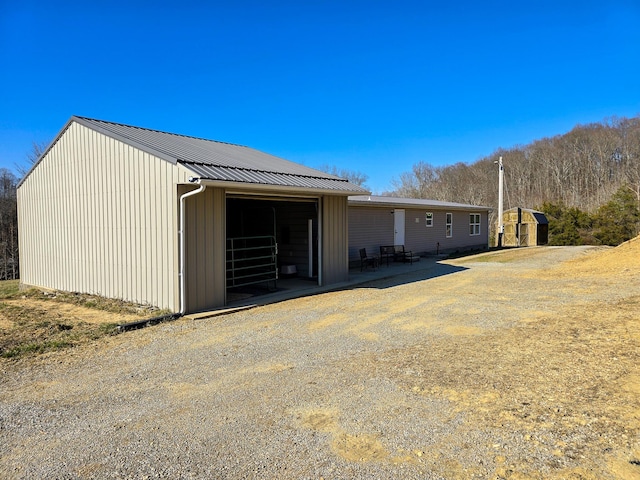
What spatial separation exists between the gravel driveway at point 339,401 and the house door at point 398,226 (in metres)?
10.4

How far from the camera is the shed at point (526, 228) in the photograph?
27.6 meters

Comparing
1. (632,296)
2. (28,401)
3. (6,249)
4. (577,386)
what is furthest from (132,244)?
(6,249)

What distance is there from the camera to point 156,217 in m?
7.77

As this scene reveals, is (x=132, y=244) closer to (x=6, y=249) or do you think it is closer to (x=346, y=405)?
(x=346, y=405)

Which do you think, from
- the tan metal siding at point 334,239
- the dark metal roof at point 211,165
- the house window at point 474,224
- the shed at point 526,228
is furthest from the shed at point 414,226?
the shed at point 526,228

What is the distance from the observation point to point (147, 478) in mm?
2639

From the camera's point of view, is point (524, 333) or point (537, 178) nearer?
point (524, 333)

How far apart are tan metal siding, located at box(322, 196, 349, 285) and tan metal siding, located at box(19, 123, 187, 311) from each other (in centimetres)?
395

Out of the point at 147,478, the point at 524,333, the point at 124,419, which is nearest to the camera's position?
the point at 147,478

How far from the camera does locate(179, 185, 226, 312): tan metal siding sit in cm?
746

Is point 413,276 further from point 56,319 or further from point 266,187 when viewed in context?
point 56,319

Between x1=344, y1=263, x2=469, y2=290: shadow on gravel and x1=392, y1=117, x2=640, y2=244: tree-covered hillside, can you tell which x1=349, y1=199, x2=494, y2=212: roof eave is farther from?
x1=392, y1=117, x2=640, y2=244: tree-covered hillside

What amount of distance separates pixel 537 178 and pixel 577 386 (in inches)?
1922

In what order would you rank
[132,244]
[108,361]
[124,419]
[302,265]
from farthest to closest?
1. [302,265]
2. [132,244]
3. [108,361]
4. [124,419]
